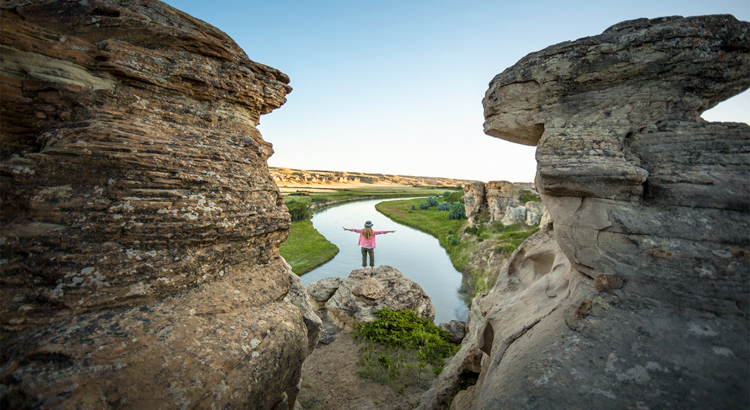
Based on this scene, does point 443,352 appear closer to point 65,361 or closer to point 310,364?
point 310,364

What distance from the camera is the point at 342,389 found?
797cm

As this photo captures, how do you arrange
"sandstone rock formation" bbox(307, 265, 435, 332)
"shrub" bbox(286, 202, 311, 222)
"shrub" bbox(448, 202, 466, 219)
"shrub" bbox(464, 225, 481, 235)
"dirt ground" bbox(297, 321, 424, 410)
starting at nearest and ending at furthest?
"dirt ground" bbox(297, 321, 424, 410) < "sandstone rock formation" bbox(307, 265, 435, 332) < "shrub" bbox(464, 225, 481, 235) < "shrub" bbox(286, 202, 311, 222) < "shrub" bbox(448, 202, 466, 219)

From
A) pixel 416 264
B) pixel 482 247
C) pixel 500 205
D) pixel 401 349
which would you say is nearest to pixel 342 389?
pixel 401 349

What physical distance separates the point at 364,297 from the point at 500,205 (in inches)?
766

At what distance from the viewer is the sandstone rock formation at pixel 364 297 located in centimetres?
1120

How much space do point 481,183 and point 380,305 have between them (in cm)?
2126

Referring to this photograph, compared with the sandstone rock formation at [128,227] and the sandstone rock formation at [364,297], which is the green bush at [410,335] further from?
the sandstone rock formation at [128,227]

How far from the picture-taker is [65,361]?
2975 mm

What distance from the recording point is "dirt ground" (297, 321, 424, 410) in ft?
24.1

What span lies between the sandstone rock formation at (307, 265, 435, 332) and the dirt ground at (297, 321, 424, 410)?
153 centimetres

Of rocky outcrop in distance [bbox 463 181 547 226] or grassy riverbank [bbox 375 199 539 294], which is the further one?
rocky outcrop in distance [bbox 463 181 547 226]

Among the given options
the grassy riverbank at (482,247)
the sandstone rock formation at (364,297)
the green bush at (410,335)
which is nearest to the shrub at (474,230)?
the grassy riverbank at (482,247)

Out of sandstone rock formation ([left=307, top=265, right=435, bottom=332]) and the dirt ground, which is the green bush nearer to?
sandstone rock formation ([left=307, top=265, right=435, bottom=332])

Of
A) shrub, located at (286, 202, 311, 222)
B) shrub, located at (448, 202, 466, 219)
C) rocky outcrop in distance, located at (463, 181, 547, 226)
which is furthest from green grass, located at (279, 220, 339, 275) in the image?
shrub, located at (448, 202, 466, 219)
